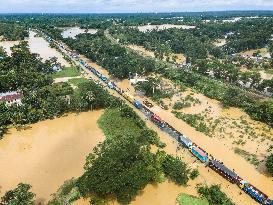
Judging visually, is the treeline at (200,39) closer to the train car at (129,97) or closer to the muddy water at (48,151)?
the train car at (129,97)

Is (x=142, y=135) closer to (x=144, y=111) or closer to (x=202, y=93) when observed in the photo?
(x=144, y=111)

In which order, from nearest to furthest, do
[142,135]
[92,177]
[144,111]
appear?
[92,177] < [142,135] < [144,111]

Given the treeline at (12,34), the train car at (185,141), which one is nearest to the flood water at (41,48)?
the treeline at (12,34)

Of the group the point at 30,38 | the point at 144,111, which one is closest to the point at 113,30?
the point at 30,38

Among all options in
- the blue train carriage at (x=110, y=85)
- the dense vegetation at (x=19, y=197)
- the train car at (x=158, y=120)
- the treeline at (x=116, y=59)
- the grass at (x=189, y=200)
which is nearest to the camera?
the dense vegetation at (x=19, y=197)

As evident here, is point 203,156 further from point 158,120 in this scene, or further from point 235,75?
point 235,75
